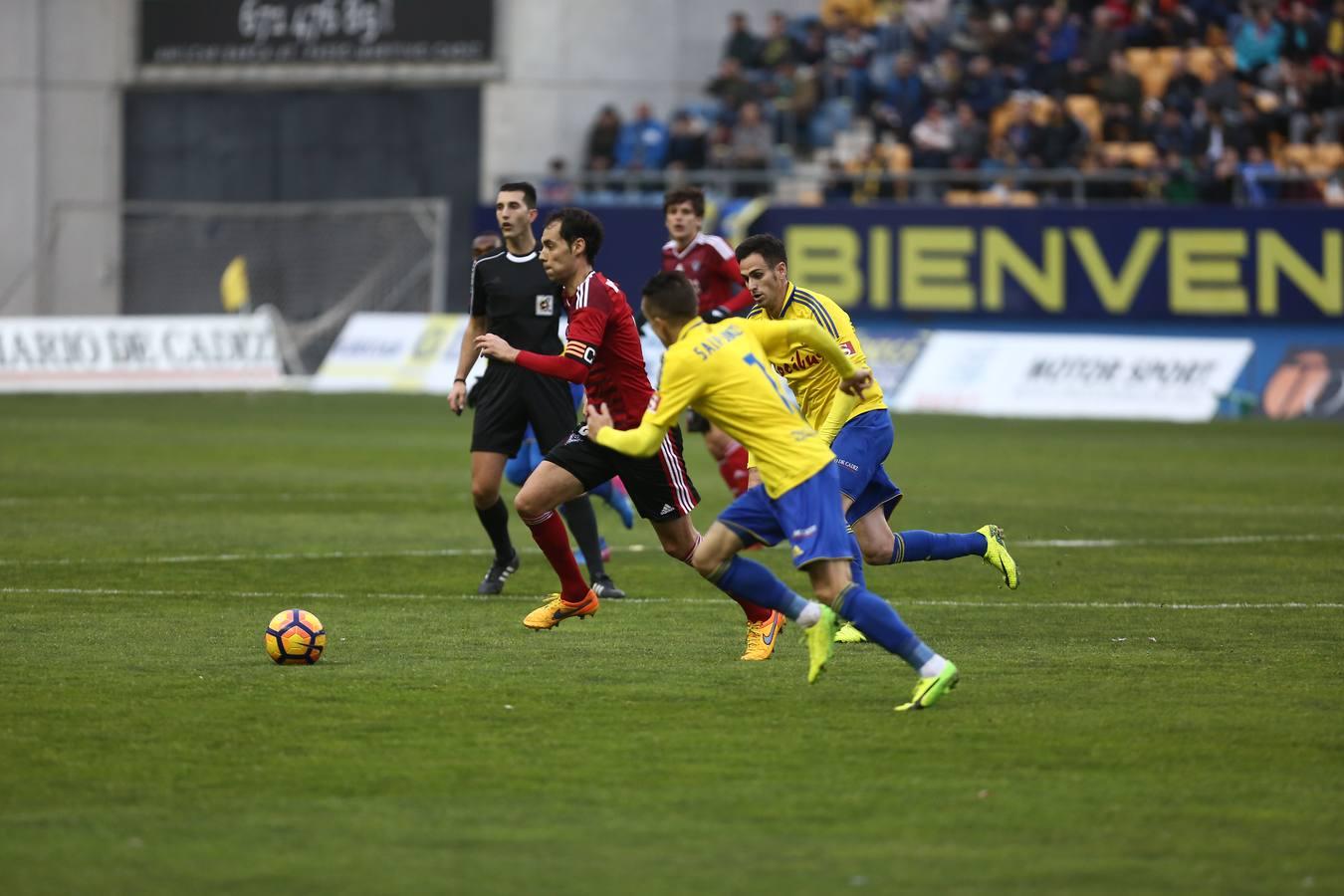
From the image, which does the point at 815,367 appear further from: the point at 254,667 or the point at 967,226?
the point at 967,226

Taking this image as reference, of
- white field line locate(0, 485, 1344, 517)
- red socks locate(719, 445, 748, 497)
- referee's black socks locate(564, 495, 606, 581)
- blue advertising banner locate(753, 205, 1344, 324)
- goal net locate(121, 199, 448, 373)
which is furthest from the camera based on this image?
goal net locate(121, 199, 448, 373)

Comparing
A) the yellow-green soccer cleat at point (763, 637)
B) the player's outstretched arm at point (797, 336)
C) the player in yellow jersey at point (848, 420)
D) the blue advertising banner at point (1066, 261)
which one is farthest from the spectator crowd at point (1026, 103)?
the player's outstretched arm at point (797, 336)

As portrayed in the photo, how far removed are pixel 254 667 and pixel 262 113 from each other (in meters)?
32.6

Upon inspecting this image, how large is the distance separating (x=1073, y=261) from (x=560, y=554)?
20.8 meters

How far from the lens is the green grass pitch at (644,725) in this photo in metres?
6.09

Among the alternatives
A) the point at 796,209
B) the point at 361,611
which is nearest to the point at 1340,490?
the point at 361,611

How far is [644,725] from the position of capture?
26.4ft

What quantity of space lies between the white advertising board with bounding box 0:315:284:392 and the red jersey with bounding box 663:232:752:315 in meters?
20.0

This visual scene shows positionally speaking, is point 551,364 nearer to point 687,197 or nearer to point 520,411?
point 520,411

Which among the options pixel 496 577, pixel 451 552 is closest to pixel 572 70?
pixel 451 552

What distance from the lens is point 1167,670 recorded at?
9.46 m

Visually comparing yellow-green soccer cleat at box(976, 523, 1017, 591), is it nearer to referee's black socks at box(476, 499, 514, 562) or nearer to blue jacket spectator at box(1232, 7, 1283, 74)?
referee's black socks at box(476, 499, 514, 562)

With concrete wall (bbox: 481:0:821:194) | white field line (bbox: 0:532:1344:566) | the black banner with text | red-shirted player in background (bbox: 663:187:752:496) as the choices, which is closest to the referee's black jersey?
red-shirted player in background (bbox: 663:187:752:496)

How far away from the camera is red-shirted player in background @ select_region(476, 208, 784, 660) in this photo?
1031 centimetres
